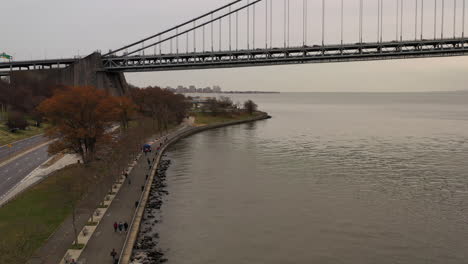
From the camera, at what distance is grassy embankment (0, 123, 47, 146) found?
55.0 meters

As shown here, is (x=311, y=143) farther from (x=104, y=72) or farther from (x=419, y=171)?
(x=104, y=72)

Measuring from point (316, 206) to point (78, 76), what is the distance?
215 ft

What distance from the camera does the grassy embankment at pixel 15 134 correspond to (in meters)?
55.0

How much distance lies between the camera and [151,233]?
81.2 feet

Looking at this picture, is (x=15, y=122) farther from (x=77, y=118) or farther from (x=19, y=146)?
(x=77, y=118)

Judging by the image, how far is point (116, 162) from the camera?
34.1m

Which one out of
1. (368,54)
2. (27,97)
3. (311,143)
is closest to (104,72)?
(27,97)

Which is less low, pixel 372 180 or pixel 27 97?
pixel 27 97

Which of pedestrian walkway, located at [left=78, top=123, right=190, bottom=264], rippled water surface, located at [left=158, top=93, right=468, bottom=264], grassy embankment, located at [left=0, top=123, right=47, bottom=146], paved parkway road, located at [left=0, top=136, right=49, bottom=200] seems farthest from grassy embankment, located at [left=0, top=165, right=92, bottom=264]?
grassy embankment, located at [left=0, top=123, right=47, bottom=146]

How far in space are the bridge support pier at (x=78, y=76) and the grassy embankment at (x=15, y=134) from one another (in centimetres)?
1819

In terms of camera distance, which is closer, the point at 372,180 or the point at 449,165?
the point at 372,180

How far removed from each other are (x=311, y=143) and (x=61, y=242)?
49.0m

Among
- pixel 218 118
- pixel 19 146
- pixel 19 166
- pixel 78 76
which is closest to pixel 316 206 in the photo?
pixel 19 166

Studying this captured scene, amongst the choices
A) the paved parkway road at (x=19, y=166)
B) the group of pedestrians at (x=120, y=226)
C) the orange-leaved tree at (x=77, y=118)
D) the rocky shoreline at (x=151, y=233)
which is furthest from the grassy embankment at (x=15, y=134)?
the group of pedestrians at (x=120, y=226)
